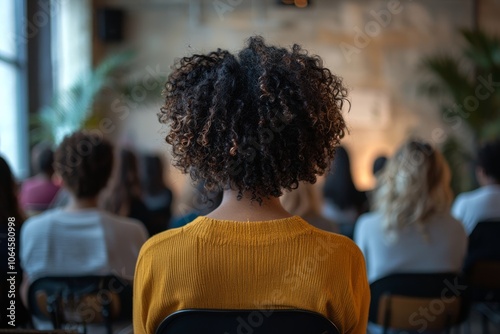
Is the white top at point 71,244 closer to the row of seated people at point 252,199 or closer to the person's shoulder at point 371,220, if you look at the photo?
the person's shoulder at point 371,220

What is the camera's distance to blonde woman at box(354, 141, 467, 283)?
3223 millimetres

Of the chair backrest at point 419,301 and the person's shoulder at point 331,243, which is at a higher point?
the person's shoulder at point 331,243

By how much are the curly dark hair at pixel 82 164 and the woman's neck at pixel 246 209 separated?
4.72 ft

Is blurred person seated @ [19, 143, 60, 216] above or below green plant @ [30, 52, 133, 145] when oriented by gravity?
below

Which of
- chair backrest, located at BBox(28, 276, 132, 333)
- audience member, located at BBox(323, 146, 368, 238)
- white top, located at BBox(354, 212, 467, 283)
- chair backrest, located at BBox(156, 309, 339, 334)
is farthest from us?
audience member, located at BBox(323, 146, 368, 238)

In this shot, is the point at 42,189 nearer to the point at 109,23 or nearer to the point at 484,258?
the point at 484,258

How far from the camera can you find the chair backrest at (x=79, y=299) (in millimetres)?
2719

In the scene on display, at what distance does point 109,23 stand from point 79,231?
21.8ft

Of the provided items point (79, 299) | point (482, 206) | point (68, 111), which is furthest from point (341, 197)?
point (68, 111)

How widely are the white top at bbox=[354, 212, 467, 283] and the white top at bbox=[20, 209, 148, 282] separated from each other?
1.13 metres

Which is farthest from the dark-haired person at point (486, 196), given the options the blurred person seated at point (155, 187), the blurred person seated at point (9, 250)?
the blurred person seated at point (9, 250)

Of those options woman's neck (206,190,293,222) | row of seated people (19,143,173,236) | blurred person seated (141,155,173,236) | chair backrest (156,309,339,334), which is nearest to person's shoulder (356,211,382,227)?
row of seated people (19,143,173,236)

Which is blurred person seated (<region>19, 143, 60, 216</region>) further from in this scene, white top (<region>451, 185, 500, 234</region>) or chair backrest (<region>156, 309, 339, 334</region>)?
chair backrest (<region>156, 309, 339, 334</region>)

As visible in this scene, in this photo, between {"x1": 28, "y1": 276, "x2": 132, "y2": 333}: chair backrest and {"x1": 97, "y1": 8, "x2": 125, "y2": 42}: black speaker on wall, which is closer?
{"x1": 28, "y1": 276, "x2": 132, "y2": 333}: chair backrest
